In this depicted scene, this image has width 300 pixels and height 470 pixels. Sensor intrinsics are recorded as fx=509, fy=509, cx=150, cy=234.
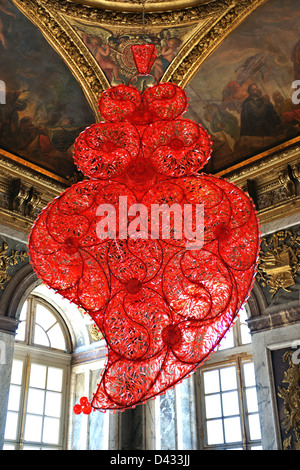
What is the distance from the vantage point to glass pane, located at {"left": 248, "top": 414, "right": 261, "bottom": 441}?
8.48m

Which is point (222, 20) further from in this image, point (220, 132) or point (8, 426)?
point (8, 426)

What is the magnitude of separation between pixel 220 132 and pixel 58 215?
4.72 meters

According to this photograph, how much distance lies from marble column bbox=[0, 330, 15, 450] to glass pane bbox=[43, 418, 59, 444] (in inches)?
121

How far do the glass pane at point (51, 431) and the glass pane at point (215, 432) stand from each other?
2995 mm

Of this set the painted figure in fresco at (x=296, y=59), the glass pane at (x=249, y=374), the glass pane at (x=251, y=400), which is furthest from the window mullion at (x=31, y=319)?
the painted figure in fresco at (x=296, y=59)

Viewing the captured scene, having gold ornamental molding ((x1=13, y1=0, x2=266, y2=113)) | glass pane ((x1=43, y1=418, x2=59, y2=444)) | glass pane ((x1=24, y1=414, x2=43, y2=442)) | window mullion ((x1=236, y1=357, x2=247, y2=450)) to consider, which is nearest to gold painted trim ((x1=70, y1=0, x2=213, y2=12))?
gold ornamental molding ((x1=13, y1=0, x2=266, y2=113))

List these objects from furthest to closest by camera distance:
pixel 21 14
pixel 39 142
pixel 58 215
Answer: pixel 39 142 < pixel 21 14 < pixel 58 215

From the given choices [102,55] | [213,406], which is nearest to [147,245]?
[102,55]

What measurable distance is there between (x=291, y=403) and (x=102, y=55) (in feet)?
19.1

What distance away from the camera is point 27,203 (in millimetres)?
8289

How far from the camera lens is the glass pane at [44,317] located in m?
10.7

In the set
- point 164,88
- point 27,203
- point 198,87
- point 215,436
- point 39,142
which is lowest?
point 215,436

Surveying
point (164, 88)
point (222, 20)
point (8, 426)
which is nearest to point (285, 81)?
point (222, 20)

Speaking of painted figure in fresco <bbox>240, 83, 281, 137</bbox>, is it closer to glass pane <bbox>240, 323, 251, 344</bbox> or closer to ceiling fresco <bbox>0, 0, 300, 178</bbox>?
ceiling fresco <bbox>0, 0, 300, 178</bbox>
